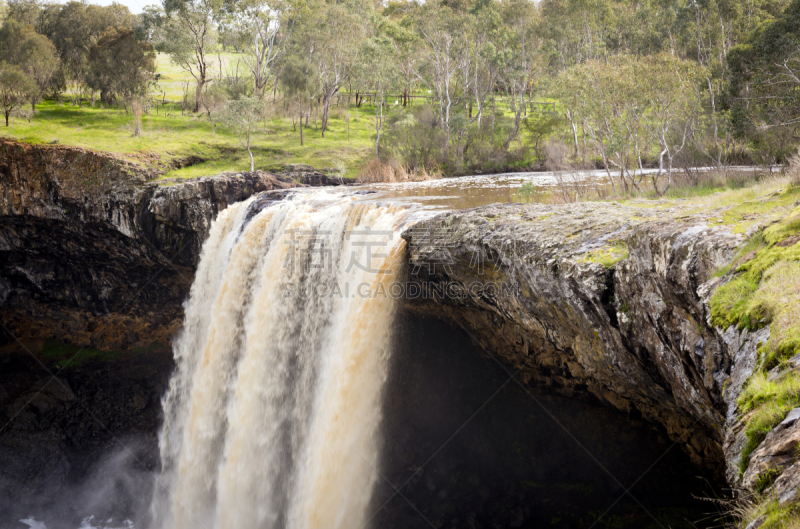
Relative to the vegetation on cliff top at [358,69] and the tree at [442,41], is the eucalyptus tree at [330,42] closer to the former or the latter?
the vegetation on cliff top at [358,69]

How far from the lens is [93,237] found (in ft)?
57.3

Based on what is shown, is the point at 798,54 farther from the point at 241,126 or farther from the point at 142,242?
the point at 241,126

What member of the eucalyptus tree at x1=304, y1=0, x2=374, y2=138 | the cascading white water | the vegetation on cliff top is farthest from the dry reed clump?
the cascading white water

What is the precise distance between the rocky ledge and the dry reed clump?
1528 centimetres

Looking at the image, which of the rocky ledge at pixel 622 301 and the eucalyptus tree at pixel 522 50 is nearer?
the rocky ledge at pixel 622 301

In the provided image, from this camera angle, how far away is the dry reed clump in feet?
83.9

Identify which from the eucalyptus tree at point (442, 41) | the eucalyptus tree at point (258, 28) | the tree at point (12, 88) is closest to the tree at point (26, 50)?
the tree at point (12, 88)

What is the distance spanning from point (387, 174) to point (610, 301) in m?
21.0

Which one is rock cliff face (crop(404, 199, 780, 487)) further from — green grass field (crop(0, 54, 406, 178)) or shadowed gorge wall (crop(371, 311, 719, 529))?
green grass field (crop(0, 54, 406, 178))

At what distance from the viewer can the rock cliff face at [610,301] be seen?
4363 mm

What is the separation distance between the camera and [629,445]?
33.8ft

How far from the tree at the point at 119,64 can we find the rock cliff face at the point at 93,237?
20.7 metres

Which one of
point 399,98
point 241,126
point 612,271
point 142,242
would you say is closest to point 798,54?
point 612,271

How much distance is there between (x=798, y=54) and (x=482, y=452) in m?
17.1
